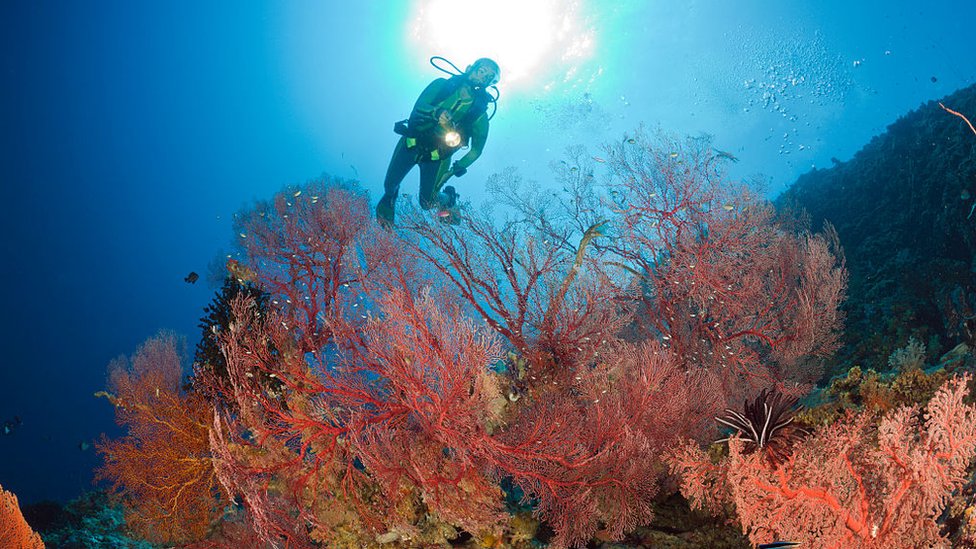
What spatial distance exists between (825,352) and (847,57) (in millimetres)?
55864

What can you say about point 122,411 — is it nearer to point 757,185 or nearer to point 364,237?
point 364,237

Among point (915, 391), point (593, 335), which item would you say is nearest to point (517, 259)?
point (593, 335)

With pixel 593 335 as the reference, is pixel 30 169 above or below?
above

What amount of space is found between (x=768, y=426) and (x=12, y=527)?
8005 mm

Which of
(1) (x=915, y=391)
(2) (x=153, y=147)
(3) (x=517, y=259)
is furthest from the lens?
(2) (x=153, y=147)

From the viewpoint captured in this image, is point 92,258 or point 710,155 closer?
point 710,155

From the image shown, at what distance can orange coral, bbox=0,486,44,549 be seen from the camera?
5.00 meters

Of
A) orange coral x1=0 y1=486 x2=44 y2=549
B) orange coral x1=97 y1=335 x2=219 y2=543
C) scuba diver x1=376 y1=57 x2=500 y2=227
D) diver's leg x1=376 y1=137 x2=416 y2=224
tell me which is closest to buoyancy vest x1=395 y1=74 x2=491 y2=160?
scuba diver x1=376 y1=57 x2=500 y2=227

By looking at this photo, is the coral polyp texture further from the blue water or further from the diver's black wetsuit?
the blue water

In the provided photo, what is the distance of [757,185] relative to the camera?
9.27 metres

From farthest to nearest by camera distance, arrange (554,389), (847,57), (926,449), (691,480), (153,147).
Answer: (153,147), (847,57), (554,389), (691,480), (926,449)

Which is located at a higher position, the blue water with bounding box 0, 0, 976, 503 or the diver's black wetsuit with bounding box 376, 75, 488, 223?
the blue water with bounding box 0, 0, 976, 503

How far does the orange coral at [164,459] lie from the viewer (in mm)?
5707

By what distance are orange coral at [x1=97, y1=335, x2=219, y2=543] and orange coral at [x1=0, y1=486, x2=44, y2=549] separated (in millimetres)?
959
